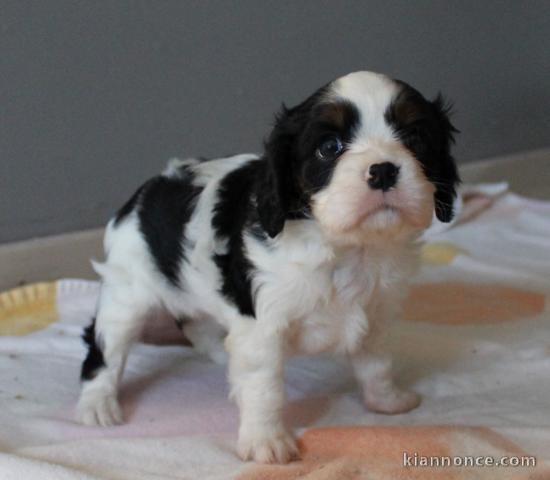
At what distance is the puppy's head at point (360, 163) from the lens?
63.7 inches

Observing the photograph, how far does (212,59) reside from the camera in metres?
3.17

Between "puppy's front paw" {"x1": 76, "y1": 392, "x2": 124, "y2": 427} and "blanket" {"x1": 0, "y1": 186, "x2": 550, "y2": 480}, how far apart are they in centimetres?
3

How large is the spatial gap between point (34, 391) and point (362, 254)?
3.50ft

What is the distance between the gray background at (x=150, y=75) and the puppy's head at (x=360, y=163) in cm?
130

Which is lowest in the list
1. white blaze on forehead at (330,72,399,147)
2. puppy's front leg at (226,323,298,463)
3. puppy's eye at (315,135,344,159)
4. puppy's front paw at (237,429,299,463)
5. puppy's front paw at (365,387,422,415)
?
puppy's front paw at (365,387,422,415)

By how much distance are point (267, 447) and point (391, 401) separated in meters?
0.43

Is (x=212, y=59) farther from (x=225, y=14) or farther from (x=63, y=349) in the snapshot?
(x=63, y=349)

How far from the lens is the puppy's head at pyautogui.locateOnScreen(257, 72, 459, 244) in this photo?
1.62 metres

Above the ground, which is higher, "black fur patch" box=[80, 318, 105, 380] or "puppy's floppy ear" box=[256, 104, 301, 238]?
"puppy's floppy ear" box=[256, 104, 301, 238]

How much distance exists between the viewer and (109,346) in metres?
2.21

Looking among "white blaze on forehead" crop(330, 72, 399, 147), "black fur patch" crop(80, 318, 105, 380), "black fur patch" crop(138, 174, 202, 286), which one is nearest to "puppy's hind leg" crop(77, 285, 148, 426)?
"black fur patch" crop(80, 318, 105, 380)

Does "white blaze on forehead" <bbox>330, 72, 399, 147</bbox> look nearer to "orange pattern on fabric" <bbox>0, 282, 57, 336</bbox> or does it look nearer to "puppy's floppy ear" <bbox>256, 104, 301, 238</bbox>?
"puppy's floppy ear" <bbox>256, 104, 301, 238</bbox>

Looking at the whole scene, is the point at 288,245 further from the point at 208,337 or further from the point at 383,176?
the point at 208,337

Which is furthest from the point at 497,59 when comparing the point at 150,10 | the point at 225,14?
the point at 150,10
